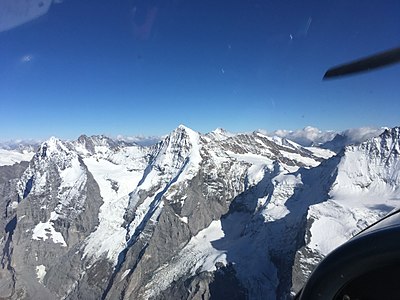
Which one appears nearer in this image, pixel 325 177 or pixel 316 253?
Result: pixel 316 253

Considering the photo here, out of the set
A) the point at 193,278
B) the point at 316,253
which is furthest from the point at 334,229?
the point at 193,278

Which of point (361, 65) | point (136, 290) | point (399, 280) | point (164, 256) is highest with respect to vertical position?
point (361, 65)

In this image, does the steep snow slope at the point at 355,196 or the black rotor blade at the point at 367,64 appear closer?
→ the black rotor blade at the point at 367,64

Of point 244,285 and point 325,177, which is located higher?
point 325,177

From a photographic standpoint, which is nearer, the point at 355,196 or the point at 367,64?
the point at 367,64

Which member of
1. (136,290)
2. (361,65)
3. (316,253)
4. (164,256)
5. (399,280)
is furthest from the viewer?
(164,256)

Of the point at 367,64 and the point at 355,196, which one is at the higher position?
the point at 367,64

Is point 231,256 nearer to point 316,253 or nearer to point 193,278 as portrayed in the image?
point 193,278

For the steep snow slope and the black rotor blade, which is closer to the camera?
the black rotor blade
